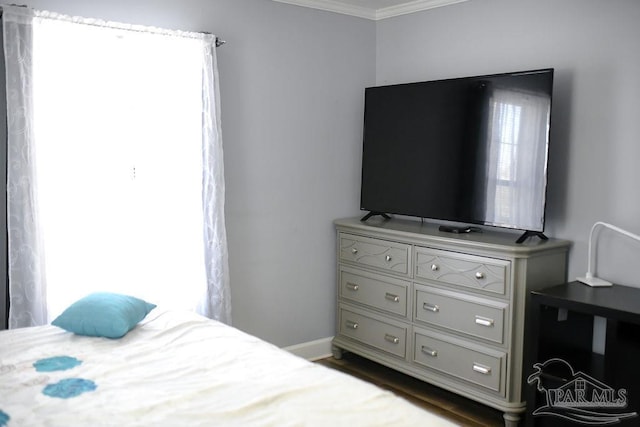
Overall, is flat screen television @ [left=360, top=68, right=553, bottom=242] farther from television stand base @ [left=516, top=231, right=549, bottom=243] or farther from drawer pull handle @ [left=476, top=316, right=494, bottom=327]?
drawer pull handle @ [left=476, top=316, right=494, bottom=327]

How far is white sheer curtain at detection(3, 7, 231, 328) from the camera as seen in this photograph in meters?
2.96

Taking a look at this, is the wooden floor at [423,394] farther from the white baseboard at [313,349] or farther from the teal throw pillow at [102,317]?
the teal throw pillow at [102,317]

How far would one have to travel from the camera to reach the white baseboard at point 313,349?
427 centimetres

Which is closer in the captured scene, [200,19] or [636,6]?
[636,6]

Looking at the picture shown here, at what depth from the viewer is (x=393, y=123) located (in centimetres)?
403

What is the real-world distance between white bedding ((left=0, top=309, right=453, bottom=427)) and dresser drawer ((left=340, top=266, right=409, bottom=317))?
1.50 meters

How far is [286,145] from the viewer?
4086 millimetres

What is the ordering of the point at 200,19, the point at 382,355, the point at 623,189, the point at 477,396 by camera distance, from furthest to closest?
the point at 382,355 → the point at 200,19 → the point at 477,396 → the point at 623,189

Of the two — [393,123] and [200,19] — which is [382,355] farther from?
[200,19]

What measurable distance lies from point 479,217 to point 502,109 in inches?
24.3

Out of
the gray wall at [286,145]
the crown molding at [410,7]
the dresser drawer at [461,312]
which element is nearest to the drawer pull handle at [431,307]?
the dresser drawer at [461,312]

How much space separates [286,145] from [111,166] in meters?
1.21

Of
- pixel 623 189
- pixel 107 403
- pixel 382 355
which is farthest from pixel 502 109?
pixel 107 403

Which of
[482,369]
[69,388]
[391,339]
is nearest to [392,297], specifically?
[391,339]
